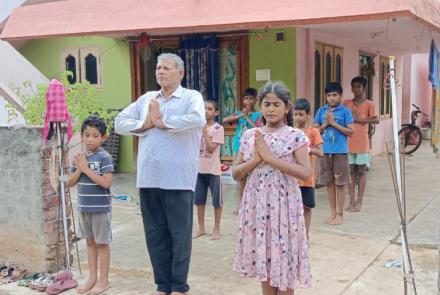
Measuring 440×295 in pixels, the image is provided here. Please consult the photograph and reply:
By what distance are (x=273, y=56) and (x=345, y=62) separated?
2201 mm

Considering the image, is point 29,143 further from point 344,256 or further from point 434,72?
point 434,72

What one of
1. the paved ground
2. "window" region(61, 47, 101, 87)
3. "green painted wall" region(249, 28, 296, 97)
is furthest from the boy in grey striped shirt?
"window" region(61, 47, 101, 87)

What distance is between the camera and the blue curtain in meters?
8.56

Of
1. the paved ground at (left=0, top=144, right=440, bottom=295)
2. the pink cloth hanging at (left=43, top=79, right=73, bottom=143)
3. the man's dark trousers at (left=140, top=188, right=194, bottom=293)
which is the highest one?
the pink cloth hanging at (left=43, top=79, right=73, bottom=143)

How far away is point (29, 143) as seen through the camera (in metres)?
4.39

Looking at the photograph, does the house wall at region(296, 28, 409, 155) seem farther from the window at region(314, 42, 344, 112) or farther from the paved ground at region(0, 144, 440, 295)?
the paved ground at region(0, 144, 440, 295)

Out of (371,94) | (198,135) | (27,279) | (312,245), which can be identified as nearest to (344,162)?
(312,245)

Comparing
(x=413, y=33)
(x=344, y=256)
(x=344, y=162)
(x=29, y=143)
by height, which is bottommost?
(x=344, y=256)

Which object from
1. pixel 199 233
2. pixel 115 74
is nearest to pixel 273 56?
pixel 115 74

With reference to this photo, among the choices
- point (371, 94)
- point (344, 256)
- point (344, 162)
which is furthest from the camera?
point (371, 94)

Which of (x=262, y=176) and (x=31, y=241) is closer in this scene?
(x=262, y=176)

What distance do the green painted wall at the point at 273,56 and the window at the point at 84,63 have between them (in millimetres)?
3077

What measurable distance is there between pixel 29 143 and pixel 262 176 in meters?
2.21

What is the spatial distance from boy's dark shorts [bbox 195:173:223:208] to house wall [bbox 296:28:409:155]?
6.12 feet
